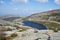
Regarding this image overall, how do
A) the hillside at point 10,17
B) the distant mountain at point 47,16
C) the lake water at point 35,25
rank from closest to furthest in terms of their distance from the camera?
the lake water at point 35,25 → the distant mountain at point 47,16 → the hillside at point 10,17

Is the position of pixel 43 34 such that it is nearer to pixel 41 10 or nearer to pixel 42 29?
pixel 42 29

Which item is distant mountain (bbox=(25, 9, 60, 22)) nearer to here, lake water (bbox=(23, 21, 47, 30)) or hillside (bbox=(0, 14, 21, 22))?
lake water (bbox=(23, 21, 47, 30))

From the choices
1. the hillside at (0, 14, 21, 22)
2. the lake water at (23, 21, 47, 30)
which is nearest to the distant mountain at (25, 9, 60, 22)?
the lake water at (23, 21, 47, 30)

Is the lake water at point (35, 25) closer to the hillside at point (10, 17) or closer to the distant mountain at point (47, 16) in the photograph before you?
the distant mountain at point (47, 16)

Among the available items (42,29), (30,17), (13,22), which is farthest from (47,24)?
(13,22)

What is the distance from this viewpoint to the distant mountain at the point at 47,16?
181 inches

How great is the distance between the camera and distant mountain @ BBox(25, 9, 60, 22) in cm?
459

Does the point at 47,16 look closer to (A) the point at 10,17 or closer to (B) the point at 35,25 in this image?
(B) the point at 35,25

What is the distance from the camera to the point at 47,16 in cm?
466

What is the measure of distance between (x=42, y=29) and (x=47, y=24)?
0.24 meters

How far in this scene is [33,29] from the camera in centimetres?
446

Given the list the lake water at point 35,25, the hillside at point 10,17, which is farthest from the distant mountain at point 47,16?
the hillside at point 10,17

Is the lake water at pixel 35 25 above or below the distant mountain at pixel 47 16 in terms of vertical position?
below

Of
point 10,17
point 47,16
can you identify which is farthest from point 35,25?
point 10,17
